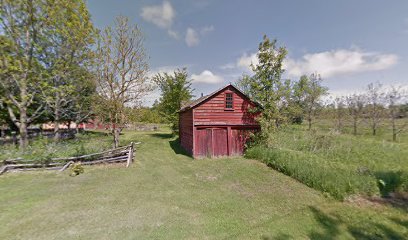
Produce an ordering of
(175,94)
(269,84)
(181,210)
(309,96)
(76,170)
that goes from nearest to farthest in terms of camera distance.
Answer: (181,210) → (76,170) → (269,84) → (175,94) → (309,96)

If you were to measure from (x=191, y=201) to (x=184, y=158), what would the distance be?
25.5ft

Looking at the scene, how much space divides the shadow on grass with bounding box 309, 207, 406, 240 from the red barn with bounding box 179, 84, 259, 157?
901 cm

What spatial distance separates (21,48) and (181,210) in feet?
57.9

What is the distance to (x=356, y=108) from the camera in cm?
2745

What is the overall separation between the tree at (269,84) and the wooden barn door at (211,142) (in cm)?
308

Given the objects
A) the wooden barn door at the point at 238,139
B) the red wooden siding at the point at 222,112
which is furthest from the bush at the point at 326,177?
the red wooden siding at the point at 222,112

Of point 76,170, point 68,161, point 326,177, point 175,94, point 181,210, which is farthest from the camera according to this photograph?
point 175,94

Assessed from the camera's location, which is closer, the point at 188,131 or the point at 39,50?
the point at 39,50

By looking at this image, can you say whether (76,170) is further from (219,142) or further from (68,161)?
(219,142)

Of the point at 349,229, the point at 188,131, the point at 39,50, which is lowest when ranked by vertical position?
the point at 349,229

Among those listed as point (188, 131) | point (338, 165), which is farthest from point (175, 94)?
point (338, 165)

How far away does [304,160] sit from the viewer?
1073 centimetres

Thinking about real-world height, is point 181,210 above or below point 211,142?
below

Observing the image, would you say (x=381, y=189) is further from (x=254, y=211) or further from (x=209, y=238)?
(x=209, y=238)
